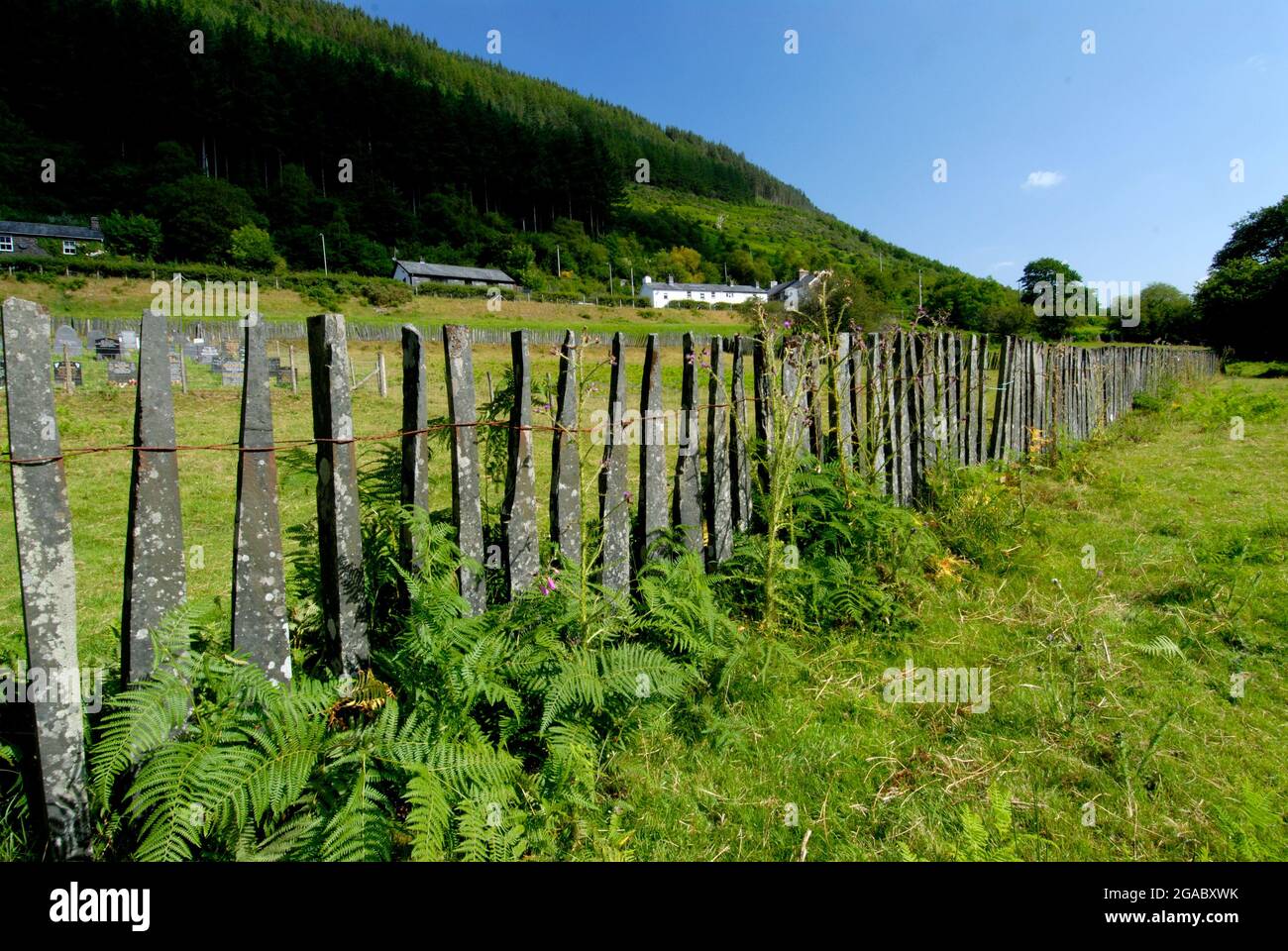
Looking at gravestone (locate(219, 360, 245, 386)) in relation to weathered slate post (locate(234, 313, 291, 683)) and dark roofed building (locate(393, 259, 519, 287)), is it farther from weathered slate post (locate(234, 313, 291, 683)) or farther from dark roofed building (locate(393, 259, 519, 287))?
dark roofed building (locate(393, 259, 519, 287))

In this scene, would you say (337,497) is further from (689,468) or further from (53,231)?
(53,231)

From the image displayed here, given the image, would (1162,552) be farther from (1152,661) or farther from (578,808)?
(578,808)

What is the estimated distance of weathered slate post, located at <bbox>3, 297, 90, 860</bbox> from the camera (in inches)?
71.4

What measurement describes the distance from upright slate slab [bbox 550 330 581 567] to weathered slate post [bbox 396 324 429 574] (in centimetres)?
57

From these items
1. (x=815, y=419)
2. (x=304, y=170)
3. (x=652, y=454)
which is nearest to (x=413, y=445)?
(x=652, y=454)

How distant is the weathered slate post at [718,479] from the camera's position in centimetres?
389

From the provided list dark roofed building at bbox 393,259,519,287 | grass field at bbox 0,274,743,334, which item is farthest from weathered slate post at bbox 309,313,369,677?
dark roofed building at bbox 393,259,519,287

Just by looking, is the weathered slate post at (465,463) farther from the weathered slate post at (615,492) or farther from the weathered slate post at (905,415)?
the weathered slate post at (905,415)

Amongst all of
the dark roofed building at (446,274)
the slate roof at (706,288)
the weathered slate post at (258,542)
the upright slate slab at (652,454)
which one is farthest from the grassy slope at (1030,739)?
the slate roof at (706,288)

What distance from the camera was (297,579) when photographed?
298 centimetres

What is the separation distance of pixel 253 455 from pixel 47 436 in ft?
1.73

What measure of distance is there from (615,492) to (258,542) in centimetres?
158
